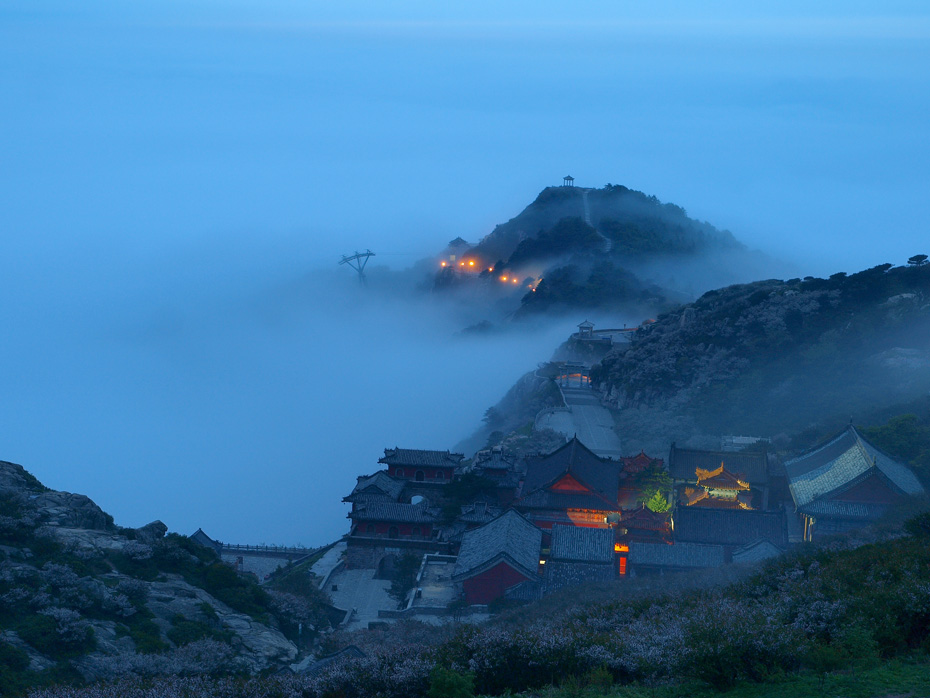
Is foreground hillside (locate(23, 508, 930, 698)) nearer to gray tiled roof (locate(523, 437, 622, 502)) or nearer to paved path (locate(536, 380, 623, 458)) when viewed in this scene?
gray tiled roof (locate(523, 437, 622, 502))

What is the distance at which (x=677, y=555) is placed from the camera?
3275 cm

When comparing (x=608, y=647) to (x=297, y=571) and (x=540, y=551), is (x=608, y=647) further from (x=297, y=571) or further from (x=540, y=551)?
(x=297, y=571)

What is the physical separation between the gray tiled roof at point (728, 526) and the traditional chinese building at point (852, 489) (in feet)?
3.60

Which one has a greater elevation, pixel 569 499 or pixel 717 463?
pixel 717 463

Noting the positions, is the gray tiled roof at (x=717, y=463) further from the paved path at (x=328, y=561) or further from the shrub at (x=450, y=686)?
the shrub at (x=450, y=686)

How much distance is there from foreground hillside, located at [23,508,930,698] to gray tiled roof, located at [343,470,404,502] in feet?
86.4

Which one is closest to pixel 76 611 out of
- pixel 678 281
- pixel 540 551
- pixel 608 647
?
pixel 608 647

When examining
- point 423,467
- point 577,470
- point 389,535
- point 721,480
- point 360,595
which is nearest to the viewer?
point 360,595

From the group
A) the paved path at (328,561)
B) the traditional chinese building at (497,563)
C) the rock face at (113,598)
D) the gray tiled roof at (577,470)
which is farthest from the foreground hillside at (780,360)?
the rock face at (113,598)

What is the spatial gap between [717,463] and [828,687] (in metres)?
31.1

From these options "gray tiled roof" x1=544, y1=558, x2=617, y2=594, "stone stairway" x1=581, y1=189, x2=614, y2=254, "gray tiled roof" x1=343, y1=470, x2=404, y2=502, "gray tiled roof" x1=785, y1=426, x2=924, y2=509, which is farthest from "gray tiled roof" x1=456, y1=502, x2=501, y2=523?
"stone stairway" x1=581, y1=189, x2=614, y2=254

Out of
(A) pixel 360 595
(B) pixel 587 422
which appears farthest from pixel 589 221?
(A) pixel 360 595

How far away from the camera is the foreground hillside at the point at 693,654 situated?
11.5 meters

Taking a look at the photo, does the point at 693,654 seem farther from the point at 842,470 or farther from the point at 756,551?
the point at 842,470
